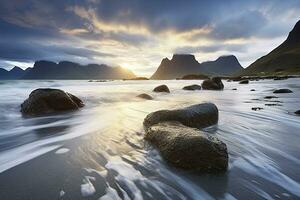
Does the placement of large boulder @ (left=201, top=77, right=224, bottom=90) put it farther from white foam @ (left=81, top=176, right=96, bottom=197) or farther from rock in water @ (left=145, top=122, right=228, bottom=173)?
white foam @ (left=81, top=176, right=96, bottom=197)

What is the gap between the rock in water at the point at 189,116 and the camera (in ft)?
23.6

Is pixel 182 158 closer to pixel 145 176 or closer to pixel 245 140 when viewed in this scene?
pixel 145 176

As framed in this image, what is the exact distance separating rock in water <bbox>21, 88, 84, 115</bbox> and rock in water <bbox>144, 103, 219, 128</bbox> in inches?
229

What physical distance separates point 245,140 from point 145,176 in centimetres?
334

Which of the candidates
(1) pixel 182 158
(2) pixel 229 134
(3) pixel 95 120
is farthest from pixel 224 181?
(3) pixel 95 120

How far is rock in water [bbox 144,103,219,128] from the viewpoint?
23.6 feet

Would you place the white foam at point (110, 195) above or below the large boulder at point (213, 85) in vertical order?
above

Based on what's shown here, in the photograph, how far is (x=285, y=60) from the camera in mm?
145500

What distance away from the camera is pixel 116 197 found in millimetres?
3564

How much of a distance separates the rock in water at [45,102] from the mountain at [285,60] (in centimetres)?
12328

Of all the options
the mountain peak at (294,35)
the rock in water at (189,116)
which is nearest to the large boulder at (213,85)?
the rock in water at (189,116)

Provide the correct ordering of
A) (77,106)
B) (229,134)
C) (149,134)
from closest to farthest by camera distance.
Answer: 1. (149,134)
2. (229,134)
3. (77,106)

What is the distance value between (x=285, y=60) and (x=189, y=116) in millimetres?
160986

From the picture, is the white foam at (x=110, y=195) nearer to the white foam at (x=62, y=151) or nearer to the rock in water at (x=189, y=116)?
the white foam at (x=62, y=151)
